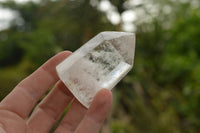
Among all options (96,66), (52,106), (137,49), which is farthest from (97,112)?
(137,49)

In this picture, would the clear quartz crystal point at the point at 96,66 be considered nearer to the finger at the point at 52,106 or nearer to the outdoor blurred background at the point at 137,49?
the finger at the point at 52,106

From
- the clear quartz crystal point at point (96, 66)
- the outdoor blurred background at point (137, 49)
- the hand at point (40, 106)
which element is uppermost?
the clear quartz crystal point at point (96, 66)

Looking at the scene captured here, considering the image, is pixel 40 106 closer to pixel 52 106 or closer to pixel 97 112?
pixel 52 106

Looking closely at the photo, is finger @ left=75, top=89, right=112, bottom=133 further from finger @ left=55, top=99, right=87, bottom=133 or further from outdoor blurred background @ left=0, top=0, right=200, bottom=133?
outdoor blurred background @ left=0, top=0, right=200, bottom=133

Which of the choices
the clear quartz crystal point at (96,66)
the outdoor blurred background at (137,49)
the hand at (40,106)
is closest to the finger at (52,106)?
the hand at (40,106)

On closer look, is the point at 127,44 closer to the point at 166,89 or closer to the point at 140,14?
the point at 140,14

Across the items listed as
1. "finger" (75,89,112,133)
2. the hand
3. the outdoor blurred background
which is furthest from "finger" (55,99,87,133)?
the outdoor blurred background

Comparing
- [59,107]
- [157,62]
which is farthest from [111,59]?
[157,62]
